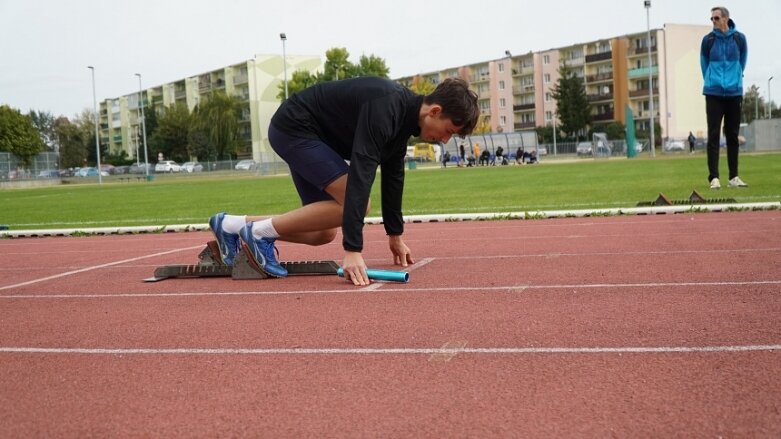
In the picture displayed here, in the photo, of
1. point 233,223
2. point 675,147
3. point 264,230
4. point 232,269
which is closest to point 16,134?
point 675,147

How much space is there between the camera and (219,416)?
8.62 ft

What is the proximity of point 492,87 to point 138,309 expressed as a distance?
10652cm

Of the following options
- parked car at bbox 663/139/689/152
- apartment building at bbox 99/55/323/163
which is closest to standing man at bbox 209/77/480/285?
parked car at bbox 663/139/689/152

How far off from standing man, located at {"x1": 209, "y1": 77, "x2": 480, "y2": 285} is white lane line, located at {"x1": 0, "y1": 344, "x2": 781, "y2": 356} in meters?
1.48

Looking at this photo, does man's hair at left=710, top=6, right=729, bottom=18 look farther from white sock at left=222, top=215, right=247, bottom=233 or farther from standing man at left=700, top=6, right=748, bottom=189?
white sock at left=222, top=215, right=247, bottom=233

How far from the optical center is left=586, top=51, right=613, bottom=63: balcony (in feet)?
306

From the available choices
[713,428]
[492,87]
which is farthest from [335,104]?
[492,87]

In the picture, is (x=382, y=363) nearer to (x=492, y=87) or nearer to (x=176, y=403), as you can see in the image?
(x=176, y=403)

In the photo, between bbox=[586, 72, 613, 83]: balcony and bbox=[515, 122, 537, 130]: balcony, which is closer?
bbox=[586, 72, 613, 83]: balcony

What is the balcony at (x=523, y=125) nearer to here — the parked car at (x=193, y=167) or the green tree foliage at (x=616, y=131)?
the green tree foliage at (x=616, y=131)

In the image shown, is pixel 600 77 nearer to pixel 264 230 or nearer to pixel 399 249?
pixel 399 249

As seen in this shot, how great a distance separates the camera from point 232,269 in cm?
583

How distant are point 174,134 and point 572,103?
161 ft

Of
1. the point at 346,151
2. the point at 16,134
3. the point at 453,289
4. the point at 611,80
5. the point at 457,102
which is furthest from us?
the point at 611,80
